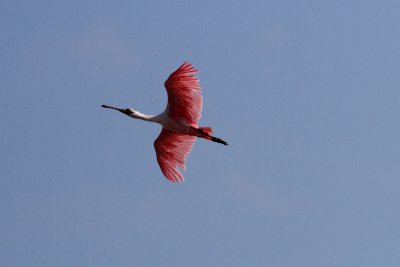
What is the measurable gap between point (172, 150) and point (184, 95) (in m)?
2.78

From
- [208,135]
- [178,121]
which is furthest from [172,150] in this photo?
[208,135]

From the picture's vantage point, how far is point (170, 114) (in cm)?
3291

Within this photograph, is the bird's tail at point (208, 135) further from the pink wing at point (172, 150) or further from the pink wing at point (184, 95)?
the pink wing at point (172, 150)

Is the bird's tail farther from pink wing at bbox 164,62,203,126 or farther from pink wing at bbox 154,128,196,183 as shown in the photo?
pink wing at bbox 154,128,196,183

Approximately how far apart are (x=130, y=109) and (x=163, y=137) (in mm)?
1314

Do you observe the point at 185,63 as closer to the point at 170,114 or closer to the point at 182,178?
the point at 170,114

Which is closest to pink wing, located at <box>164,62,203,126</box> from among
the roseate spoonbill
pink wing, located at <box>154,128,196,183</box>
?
the roseate spoonbill

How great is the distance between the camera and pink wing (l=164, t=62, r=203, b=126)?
31719mm

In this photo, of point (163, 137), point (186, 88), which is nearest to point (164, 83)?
point (186, 88)

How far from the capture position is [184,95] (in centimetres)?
3228

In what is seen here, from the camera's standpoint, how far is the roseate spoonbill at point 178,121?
3194 centimetres

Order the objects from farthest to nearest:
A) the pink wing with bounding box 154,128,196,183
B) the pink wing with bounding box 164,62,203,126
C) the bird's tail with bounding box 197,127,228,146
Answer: the pink wing with bounding box 154,128,196,183, the bird's tail with bounding box 197,127,228,146, the pink wing with bounding box 164,62,203,126

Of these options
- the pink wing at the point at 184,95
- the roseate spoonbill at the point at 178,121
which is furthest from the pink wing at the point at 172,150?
the pink wing at the point at 184,95

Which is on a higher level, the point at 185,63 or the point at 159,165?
the point at 185,63
